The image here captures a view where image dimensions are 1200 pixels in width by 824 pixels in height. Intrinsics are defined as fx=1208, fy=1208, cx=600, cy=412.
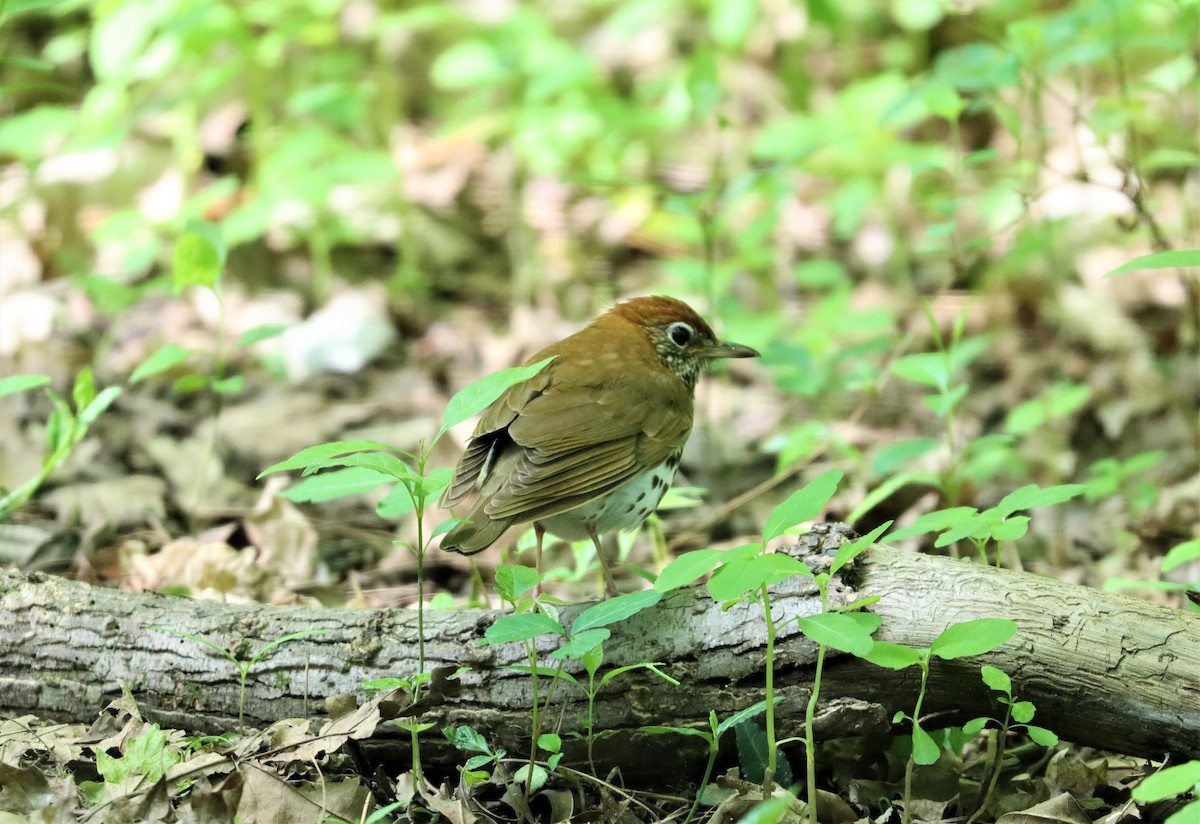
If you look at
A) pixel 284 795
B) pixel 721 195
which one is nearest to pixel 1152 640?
pixel 284 795

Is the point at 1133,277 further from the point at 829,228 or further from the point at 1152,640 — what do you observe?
the point at 1152,640

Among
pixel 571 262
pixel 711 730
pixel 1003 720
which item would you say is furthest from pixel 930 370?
pixel 571 262

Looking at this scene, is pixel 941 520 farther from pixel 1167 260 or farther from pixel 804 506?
pixel 1167 260

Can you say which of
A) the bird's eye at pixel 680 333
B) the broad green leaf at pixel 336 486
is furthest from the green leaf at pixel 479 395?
the bird's eye at pixel 680 333

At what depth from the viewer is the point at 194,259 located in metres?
4.19

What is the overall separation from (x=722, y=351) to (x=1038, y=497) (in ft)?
6.57

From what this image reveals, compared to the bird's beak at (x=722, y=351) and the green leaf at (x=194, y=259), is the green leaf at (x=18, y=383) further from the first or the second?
the bird's beak at (x=722, y=351)

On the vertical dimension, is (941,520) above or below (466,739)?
above

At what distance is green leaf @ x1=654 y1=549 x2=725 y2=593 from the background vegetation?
940mm

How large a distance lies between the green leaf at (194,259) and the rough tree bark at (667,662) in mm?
1401

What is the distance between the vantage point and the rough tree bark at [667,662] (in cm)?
274

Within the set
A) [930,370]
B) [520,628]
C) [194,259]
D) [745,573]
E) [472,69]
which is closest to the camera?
[745,573]

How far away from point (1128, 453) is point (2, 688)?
16.6 ft

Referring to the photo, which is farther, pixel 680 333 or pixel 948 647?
pixel 680 333
